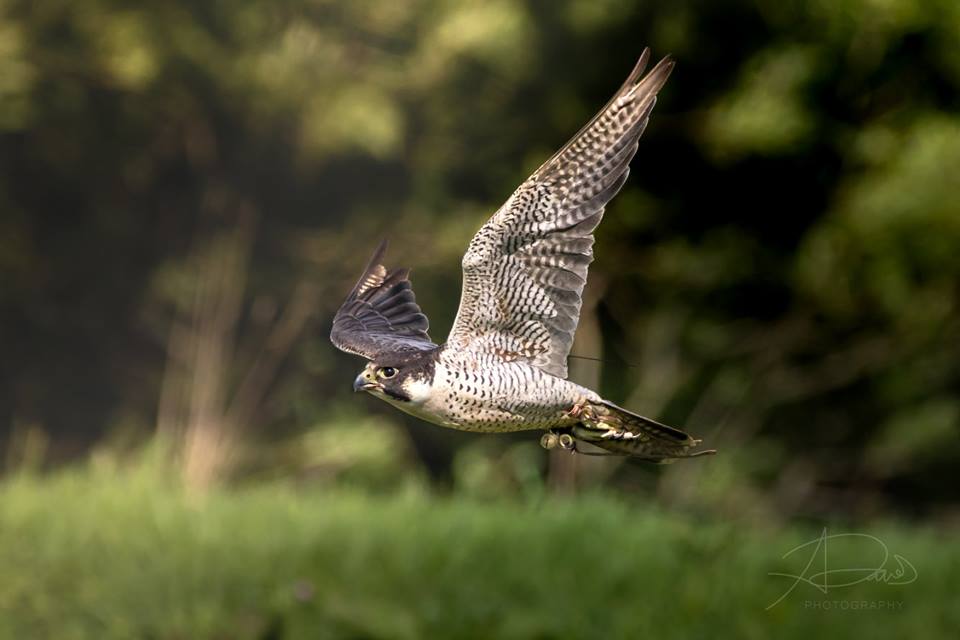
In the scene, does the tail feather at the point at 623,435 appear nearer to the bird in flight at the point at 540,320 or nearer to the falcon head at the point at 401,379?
the bird in flight at the point at 540,320

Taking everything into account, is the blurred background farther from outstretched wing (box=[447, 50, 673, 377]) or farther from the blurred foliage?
outstretched wing (box=[447, 50, 673, 377])

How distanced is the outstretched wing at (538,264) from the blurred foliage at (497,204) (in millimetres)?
6849

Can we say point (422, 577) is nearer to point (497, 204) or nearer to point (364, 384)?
point (364, 384)

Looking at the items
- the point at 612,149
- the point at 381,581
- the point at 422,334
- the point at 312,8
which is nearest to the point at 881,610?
the point at 381,581

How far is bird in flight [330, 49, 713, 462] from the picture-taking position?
2869 millimetres

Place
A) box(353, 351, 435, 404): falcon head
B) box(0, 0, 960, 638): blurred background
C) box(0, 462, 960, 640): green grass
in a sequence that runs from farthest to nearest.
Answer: box(0, 0, 960, 638): blurred background, box(0, 462, 960, 640): green grass, box(353, 351, 435, 404): falcon head

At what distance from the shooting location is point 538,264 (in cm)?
304

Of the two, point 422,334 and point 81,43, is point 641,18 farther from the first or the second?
point 422,334

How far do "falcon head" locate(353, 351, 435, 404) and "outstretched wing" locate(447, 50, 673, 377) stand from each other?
134mm

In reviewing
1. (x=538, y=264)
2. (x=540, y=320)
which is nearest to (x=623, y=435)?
(x=540, y=320)

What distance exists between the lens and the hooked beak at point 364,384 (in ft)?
9.55

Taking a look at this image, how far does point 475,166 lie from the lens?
12.4m
